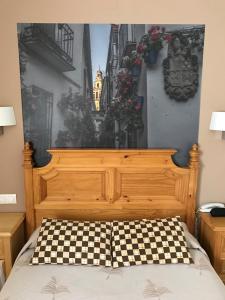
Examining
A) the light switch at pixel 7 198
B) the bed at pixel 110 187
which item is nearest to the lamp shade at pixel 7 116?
the bed at pixel 110 187

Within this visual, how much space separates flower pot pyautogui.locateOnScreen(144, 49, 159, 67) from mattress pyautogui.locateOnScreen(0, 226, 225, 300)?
1.52 metres

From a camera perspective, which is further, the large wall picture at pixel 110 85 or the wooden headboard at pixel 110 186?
the wooden headboard at pixel 110 186

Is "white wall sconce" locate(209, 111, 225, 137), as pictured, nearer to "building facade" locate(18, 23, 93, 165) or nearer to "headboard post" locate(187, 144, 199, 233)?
"headboard post" locate(187, 144, 199, 233)

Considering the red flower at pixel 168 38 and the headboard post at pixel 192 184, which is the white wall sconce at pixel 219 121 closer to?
the headboard post at pixel 192 184

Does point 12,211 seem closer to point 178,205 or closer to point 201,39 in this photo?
point 178,205

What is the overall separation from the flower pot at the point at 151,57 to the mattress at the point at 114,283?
1521mm

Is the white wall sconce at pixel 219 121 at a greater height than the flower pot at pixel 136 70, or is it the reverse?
the flower pot at pixel 136 70

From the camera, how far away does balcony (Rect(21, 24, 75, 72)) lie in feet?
6.95

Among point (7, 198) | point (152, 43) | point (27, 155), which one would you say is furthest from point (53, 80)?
point (7, 198)

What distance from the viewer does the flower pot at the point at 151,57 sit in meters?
2.17

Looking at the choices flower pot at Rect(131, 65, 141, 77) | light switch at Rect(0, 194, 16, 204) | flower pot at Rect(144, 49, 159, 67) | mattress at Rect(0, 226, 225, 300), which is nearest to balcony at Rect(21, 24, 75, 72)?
flower pot at Rect(131, 65, 141, 77)

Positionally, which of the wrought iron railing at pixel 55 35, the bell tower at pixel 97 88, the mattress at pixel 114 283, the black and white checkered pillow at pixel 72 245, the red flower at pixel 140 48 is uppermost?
the wrought iron railing at pixel 55 35

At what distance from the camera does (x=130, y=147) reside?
2289 mm

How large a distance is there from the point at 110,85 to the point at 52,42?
1.85 ft
